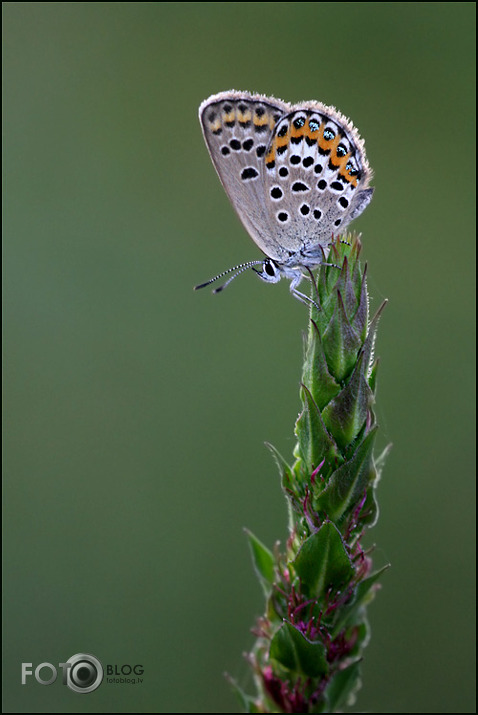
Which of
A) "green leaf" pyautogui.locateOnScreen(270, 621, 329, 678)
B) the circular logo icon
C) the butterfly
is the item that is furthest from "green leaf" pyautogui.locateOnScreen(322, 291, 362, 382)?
the butterfly

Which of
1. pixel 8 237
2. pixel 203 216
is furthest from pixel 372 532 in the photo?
pixel 8 237

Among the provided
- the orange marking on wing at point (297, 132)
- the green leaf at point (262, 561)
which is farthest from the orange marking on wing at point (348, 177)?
the green leaf at point (262, 561)

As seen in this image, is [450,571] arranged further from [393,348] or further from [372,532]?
[393,348]

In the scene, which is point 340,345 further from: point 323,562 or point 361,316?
point 323,562

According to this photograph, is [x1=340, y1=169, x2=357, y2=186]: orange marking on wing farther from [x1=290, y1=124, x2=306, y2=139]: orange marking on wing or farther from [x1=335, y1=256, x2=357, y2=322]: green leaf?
[x1=335, y1=256, x2=357, y2=322]: green leaf

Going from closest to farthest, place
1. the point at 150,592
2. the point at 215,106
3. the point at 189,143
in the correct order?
the point at 215,106, the point at 150,592, the point at 189,143
